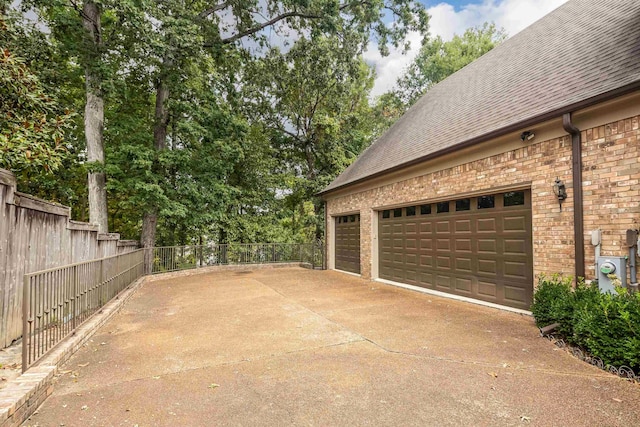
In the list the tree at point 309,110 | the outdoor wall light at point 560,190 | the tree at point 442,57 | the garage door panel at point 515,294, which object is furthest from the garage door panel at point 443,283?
the tree at point 442,57

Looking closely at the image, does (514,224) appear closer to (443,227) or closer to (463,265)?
(463,265)

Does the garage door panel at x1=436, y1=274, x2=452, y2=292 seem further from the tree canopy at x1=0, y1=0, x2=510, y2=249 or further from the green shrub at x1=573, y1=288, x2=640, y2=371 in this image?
the tree canopy at x1=0, y1=0, x2=510, y2=249

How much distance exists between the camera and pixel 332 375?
354cm

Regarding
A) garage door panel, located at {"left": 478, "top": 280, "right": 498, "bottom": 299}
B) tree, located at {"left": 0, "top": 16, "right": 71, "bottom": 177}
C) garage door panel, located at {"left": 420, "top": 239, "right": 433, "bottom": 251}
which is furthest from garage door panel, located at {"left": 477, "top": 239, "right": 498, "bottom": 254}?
tree, located at {"left": 0, "top": 16, "right": 71, "bottom": 177}

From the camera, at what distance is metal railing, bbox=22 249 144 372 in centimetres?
328

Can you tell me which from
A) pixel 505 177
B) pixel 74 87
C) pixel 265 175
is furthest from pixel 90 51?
pixel 505 177

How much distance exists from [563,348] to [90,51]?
13826mm

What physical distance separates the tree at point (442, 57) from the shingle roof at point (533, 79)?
52.5ft

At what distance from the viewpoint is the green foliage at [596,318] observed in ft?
11.1

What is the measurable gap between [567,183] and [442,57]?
24.6 meters

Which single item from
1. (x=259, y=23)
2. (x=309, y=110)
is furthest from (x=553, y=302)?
(x=309, y=110)

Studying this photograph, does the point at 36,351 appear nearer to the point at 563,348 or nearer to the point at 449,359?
the point at 449,359

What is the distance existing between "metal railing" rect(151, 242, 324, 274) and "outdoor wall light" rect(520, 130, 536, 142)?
32.2 feet

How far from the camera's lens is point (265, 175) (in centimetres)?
1762
